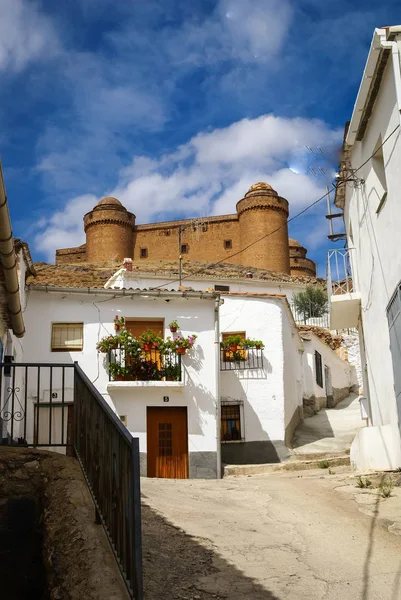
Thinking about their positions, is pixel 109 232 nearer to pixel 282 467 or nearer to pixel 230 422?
pixel 230 422

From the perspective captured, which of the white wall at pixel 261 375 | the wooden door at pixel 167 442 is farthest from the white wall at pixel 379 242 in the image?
the wooden door at pixel 167 442

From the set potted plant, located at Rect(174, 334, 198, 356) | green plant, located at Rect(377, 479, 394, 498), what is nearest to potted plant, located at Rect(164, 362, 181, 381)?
potted plant, located at Rect(174, 334, 198, 356)

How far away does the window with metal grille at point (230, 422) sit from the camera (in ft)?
59.4

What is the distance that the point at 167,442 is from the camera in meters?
16.7

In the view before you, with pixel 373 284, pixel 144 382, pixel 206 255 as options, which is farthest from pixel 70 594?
pixel 206 255

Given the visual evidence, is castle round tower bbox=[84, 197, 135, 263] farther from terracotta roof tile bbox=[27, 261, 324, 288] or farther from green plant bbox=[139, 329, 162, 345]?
green plant bbox=[139, 329, 162, 345]

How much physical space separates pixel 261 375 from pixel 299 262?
4589 centimetres

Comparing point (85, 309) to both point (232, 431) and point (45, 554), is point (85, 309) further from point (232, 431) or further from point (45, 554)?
point (45, 554)

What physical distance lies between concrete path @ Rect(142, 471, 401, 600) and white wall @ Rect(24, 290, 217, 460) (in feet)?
26.8

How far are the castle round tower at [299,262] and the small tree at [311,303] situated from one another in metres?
21.9

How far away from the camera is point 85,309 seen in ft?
57.2

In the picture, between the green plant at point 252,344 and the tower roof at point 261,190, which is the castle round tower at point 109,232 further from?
the green plant at point 252,344

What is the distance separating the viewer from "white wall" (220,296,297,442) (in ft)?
59.6

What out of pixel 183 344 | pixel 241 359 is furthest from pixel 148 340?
pixel 241 359
